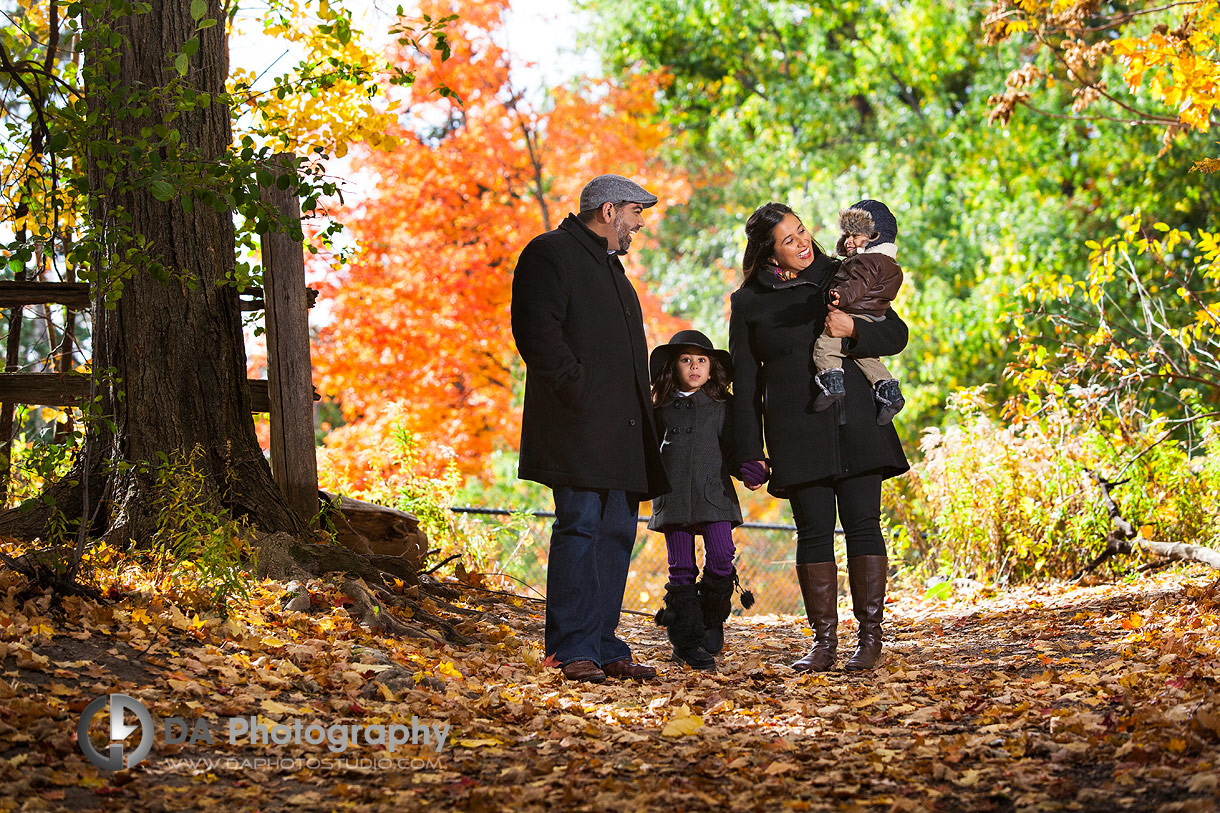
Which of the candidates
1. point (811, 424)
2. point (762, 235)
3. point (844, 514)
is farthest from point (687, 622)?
point (762, 235)

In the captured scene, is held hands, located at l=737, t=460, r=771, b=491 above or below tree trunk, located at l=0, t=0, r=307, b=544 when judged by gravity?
below

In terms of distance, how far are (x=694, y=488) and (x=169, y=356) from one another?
2.33m

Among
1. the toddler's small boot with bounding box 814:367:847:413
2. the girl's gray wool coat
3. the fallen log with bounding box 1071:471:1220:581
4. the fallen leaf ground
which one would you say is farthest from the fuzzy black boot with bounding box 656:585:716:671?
the fallen log with bounding box 1071:471:1220:581

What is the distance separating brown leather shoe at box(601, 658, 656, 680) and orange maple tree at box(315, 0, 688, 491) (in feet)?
23.7

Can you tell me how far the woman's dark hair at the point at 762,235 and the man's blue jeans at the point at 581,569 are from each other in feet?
3.67

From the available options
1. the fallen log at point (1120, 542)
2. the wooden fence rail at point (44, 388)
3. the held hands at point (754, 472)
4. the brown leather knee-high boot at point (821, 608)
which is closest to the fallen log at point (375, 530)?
the wooden fence rail at point (44, 388)

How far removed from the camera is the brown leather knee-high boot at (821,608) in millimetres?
4133

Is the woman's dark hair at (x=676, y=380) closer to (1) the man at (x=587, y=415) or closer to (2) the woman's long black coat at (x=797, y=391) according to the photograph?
(2) the woman's long black coat at (x=797, y=391)

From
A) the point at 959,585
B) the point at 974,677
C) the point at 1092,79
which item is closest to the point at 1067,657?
the point at 974,677

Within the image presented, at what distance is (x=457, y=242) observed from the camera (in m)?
12.8

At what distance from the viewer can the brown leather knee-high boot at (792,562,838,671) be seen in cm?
413

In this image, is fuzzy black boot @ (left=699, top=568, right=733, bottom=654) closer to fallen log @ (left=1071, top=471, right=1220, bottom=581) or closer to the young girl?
the young girl

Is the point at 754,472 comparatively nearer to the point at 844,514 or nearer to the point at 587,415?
the point at 844,514

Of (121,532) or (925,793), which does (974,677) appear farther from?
(121,532)
